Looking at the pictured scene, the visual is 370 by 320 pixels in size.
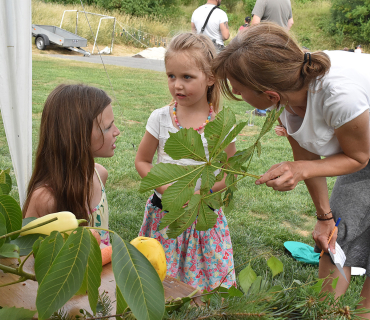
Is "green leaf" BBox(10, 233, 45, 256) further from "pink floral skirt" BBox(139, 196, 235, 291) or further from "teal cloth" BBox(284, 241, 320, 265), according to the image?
"teal cloth" BBox(284, 241, 320, 265)

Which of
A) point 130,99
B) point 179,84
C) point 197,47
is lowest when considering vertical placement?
point 130,99

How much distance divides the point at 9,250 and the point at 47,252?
160 millimetres

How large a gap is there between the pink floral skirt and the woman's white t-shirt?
688 millimetres

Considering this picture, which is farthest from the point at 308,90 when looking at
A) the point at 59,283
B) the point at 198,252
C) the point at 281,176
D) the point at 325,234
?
the point at 59,283

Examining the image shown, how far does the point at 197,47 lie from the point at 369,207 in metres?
1.11

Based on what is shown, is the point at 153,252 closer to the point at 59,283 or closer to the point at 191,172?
the point at 191,172

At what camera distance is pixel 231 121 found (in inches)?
25.3

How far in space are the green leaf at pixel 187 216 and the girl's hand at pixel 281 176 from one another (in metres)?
0.40

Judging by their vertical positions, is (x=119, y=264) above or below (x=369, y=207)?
above

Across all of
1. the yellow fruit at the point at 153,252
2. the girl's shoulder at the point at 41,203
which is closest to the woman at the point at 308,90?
the yellow fruit at the point at 153,252

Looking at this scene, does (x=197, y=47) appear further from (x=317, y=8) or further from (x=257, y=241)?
(x=317, y=8)

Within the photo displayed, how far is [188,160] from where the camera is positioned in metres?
1.91

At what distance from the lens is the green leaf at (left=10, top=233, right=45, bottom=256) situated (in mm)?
658

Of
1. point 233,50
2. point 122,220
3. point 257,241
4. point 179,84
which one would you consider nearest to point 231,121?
point 233,50
